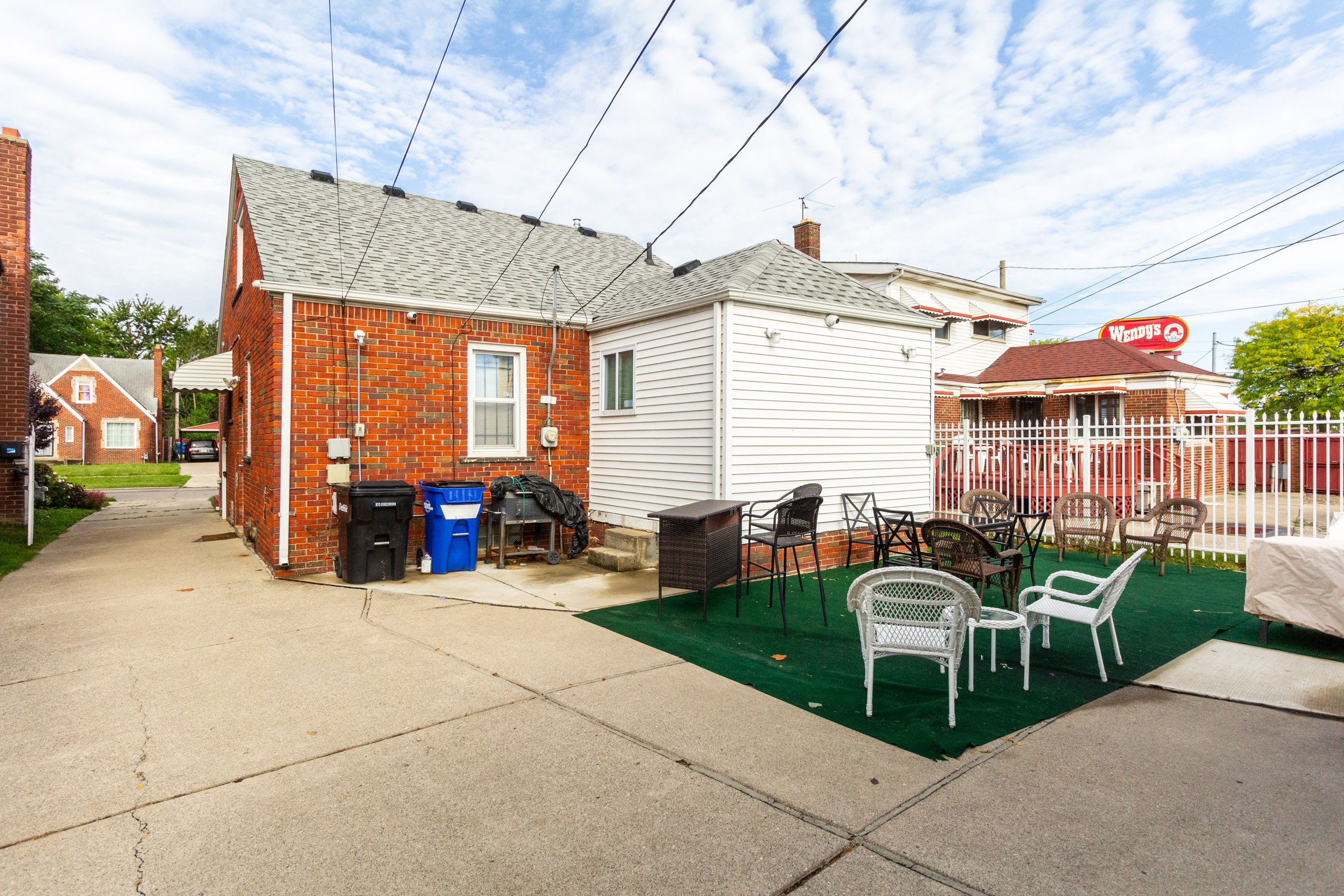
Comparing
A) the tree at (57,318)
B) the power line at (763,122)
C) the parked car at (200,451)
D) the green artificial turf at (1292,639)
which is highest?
the tree at (57,318)

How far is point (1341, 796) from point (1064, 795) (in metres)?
1.27

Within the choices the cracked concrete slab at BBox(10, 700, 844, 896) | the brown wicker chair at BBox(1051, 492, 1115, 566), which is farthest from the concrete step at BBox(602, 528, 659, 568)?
the brown wicker chair at BBox(1051, 492, 1115, 566)

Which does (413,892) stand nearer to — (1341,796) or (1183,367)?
(1341,796)

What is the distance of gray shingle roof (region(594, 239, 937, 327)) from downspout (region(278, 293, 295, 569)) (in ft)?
13.9

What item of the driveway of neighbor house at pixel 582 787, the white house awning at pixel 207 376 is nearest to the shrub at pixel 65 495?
the white house awning at pixel 207 376

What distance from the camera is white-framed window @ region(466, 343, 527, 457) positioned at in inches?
385

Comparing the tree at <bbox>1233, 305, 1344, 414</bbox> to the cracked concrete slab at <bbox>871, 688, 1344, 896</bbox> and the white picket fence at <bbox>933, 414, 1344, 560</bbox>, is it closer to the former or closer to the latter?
the white picket fence at <bbox>933, 414, 1344, 560</bbox>

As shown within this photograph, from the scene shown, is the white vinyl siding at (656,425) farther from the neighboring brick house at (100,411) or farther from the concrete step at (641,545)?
the neighboring brick house at (100,411)

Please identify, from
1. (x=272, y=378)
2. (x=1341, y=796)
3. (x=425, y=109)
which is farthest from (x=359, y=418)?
(x=1341, y=796)

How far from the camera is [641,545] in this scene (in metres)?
8.96

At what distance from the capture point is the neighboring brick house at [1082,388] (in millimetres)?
18328

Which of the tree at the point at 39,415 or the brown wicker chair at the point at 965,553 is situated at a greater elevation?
the tree at the point at 39,415

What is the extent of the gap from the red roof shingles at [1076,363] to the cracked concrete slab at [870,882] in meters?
19.6

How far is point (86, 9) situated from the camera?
22.1 ft
